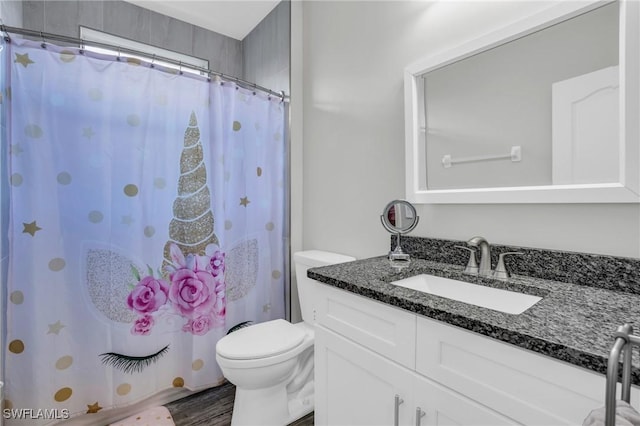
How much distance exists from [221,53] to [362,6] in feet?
4.24

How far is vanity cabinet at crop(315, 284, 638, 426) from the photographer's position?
62cm

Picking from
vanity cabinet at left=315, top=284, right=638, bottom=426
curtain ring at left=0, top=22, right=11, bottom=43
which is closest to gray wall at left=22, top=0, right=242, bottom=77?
curtain ring at left=0, top=22, right=11, bottom=43

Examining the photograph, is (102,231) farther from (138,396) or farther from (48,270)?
(138,396)

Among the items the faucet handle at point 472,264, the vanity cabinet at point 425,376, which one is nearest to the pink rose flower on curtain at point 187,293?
the vanity cabinet at point 425,376

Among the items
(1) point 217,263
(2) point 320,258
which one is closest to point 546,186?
(2) point 320,258

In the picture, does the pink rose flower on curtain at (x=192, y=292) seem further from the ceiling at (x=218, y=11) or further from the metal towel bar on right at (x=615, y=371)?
the ceiling at (x=218, y=11)

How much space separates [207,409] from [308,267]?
3.11 ft

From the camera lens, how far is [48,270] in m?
1.38

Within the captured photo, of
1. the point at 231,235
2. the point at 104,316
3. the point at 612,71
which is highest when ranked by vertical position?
the point at 612,71

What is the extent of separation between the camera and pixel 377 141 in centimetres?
167

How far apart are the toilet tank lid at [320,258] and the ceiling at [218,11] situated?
72.1 inches

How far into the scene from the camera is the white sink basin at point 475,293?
0.99m

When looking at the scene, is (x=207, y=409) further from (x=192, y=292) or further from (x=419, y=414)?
(x=419, y=414)

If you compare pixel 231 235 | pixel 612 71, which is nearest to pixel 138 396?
pixel 231 235
